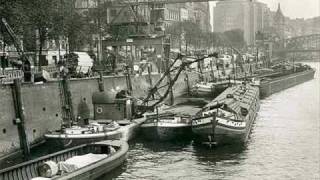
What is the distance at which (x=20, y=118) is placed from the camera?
3716 centimetres

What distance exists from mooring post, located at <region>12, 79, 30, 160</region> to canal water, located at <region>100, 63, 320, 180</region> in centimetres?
677

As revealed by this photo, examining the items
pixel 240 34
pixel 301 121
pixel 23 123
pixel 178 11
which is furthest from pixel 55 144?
pixel 240 34

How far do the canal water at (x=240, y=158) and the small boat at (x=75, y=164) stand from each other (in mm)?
1006

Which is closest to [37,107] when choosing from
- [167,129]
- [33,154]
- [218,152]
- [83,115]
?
[83,115]

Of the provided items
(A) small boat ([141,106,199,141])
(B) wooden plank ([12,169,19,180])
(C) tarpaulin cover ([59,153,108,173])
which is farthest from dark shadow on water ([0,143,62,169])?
(A) small boat ([141,106,199,141])

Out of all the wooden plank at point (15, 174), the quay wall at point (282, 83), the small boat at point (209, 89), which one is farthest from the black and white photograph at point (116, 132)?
the quay wall at point (282, 83)

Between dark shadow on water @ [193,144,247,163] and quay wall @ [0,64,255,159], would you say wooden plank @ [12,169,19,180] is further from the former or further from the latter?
dark shadow on water @ [193,144,247,163]

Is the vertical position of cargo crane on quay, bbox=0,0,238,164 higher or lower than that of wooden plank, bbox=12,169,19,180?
higher

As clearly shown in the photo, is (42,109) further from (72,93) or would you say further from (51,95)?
(72,93)

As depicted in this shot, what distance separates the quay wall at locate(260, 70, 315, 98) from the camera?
89.0 metres

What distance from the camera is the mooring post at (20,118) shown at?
1439 inches

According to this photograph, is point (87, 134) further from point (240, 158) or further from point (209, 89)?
point (209, 89)

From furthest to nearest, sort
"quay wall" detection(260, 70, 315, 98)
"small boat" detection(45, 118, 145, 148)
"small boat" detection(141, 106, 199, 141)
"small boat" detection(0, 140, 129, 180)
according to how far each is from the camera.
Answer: "quay wall" detection(260, 70, 315, 98)
"small boat" detection(141, 106, 199, 141)
"small boat" detection(45, 118, 145, 148)
"small boat" detection(0, 140, 129, 180)

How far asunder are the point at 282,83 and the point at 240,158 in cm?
6716
